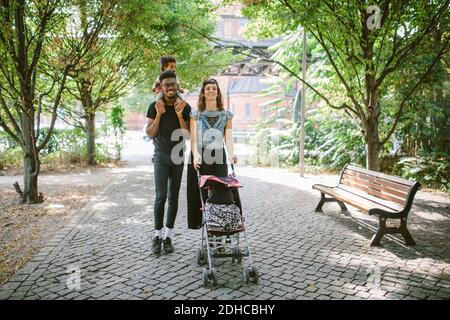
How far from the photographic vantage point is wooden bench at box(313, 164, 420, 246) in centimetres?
555

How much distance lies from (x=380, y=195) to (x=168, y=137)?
11.8 ft

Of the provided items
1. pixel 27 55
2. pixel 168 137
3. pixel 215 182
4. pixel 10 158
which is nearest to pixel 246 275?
pixel 215 182

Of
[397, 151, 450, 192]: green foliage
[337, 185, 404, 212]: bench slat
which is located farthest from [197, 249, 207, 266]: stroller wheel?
[397, 151, 450, 192]: green foliage

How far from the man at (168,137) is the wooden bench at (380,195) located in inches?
109

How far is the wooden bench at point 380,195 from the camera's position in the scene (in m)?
5.55

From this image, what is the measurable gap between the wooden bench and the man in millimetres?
2770

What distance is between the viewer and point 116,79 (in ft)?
47.4

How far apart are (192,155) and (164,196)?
0.66 m

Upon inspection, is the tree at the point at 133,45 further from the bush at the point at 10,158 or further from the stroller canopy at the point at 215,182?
the stroller canopy at the point at 215,182

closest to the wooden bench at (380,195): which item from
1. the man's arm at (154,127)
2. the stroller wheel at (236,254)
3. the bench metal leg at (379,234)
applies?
the bench metal leg at (379,234)

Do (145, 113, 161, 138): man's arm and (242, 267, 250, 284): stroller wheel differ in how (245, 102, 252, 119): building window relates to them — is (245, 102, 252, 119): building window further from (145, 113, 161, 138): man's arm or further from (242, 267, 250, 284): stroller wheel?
(242, 267, 250, 284): stroller wheel
